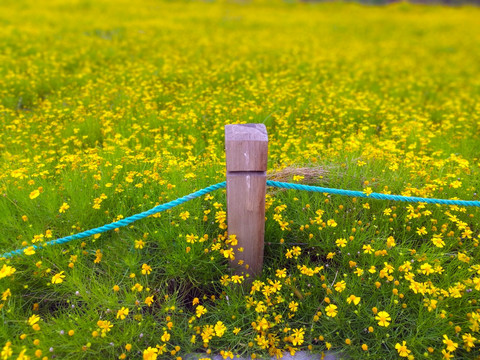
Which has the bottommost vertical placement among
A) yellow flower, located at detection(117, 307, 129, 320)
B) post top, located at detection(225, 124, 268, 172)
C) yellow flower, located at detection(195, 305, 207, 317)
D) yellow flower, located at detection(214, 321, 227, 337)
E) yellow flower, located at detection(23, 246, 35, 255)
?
yellow flower, located at detection(214, 321, 227, 337)

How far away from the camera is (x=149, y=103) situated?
5.28 m

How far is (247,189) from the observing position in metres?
2.09

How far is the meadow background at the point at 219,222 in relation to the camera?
207cm

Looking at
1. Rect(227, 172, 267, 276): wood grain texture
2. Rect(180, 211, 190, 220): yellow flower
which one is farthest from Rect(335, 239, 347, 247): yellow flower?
Rect(180, 211, 190, 220): yellow flower

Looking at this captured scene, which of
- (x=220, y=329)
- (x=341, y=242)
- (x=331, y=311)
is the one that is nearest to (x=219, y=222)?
(x=220, y=329)

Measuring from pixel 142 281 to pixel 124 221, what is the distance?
0.47 m

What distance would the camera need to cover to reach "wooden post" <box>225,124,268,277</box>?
197cm

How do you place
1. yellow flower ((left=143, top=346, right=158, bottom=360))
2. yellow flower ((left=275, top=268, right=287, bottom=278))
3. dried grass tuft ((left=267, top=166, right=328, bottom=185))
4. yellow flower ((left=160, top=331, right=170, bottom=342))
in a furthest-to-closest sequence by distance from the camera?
dried grass tuft ((left=267, top=166, right=328, bottom=185))
yellow flower ((left=275, top=268, right=287, bottom=278))
yellow flower ((left=160, top=331, right=170, bottom=342))
yellow flower ((left=143, top=346, right=158, bottom=360))

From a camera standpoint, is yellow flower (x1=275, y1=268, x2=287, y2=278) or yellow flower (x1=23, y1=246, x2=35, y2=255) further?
yellow flower (x1=275, y1=268, x2=287, y2=278)

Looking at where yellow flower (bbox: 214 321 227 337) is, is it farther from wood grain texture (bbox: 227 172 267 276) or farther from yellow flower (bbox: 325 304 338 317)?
yellow flower (bbox: 325 304 338 317)

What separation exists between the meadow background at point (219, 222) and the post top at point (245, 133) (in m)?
0.70

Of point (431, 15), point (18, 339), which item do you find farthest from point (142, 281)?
point (431, 15)

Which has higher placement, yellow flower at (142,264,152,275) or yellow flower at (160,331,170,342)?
yellow flower at (142,264,152,275)

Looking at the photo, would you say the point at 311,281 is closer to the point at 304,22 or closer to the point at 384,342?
the point at 384,342
